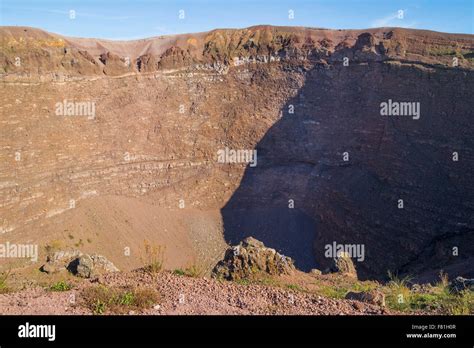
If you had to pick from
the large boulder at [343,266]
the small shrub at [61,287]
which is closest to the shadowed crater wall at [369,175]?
the large boulder at [343,266]

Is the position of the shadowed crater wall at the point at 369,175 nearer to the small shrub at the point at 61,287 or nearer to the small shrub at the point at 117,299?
the small shrub at the point at 117,299

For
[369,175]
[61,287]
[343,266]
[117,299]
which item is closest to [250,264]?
[343,266]

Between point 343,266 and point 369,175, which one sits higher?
point 369,175

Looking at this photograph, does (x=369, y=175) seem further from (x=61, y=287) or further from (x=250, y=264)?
(x=61, y=287)

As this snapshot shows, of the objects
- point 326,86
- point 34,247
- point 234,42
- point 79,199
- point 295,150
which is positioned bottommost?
point 34,247
